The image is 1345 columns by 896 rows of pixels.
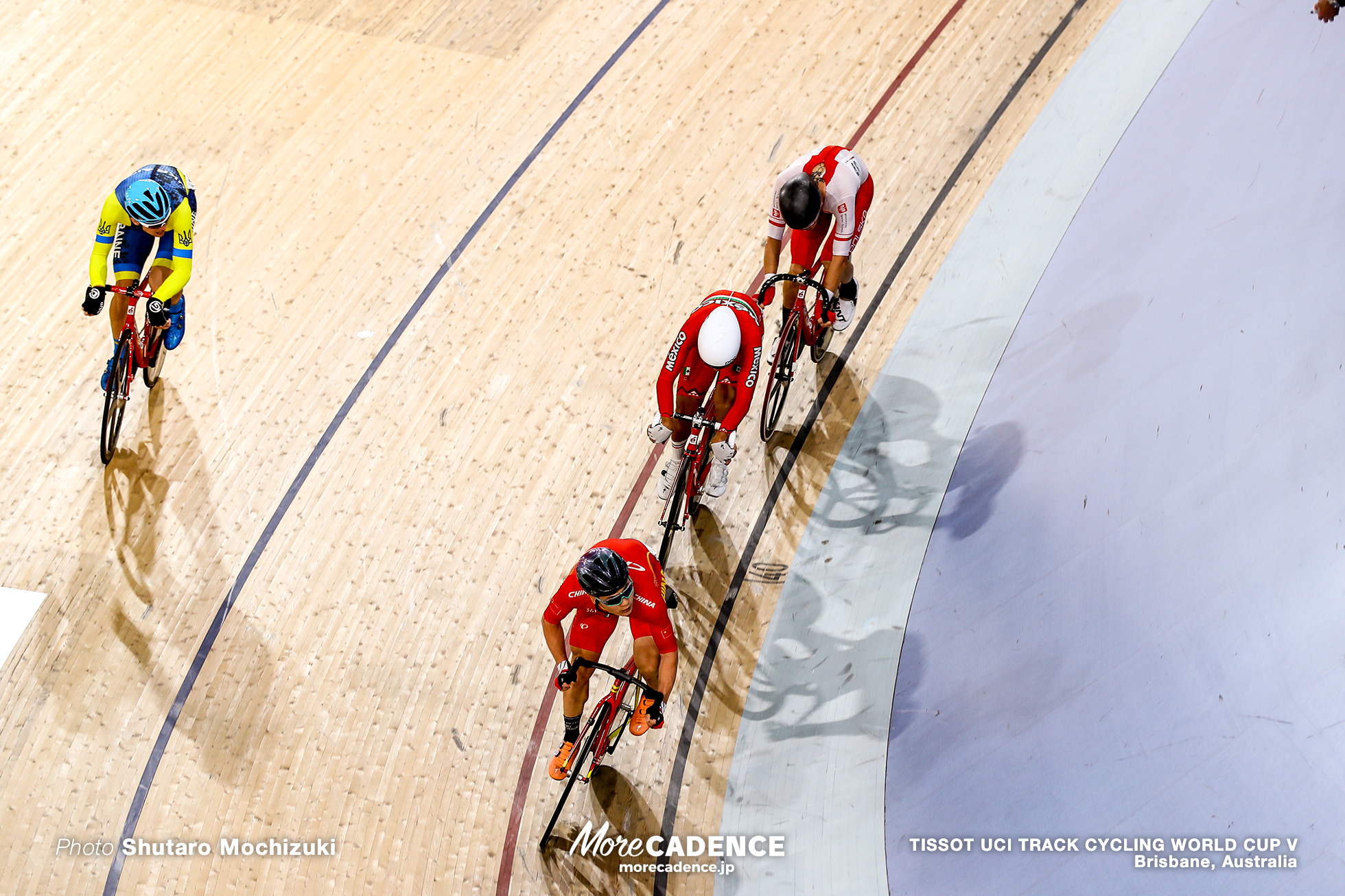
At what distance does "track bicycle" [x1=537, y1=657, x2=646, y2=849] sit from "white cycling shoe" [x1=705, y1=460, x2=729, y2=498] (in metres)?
0.89

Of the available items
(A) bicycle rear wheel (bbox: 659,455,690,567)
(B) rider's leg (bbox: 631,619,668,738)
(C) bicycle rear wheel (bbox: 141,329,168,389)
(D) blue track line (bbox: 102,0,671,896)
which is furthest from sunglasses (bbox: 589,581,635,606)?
(C) bicycle rear wheel (bbox: 141,329,168,389)

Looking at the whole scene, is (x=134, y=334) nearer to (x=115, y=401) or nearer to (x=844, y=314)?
(x=115, y=401)

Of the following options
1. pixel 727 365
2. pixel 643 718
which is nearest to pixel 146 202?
pixel 727 365

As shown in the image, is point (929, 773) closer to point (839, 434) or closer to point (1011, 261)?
point (839, 434)

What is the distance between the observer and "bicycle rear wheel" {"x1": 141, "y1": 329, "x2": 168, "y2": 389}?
4.68 m

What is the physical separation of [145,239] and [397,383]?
127cm

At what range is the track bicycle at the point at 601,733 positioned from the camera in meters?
3.58

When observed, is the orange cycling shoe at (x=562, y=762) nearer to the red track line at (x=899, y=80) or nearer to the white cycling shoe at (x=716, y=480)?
the white cycling shoe at (x=716, y=480)

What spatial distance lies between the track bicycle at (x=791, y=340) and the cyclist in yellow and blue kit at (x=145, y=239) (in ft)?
8.32

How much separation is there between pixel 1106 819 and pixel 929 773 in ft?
2.09

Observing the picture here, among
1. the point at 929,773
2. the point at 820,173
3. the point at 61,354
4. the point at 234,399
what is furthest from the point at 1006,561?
the point at 61,354

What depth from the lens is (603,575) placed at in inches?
125

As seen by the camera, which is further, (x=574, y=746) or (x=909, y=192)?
(x=909, y=192)

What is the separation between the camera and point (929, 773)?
12.7 feet
